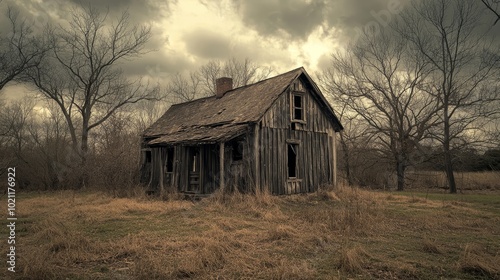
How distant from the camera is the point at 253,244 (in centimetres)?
661

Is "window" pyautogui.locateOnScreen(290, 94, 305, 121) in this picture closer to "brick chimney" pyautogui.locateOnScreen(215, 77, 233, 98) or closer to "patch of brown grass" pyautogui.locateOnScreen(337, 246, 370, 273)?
"brick chimney" pyautogui.locateOnScreen(215, 77, 233, 98)

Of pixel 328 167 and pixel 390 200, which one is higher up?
pixel 328 167

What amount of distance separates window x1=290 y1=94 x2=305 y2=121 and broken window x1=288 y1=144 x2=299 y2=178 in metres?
1.38

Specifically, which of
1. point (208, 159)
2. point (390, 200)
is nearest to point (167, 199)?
point (208, 159)

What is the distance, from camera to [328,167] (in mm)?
17062

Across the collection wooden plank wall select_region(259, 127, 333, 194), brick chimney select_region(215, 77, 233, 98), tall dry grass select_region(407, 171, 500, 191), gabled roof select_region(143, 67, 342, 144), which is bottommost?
tall dry grass select_region(407, 171, 500, 191)

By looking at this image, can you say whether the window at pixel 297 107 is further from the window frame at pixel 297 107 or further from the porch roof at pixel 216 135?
the porch roof at pixel 216 135

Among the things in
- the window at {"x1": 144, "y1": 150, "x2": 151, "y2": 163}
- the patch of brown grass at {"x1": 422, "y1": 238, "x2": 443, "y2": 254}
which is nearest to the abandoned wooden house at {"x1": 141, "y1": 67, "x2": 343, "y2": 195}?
the window at {"x1": 144, "y1": 150, "x2": 151, "y2": 163}

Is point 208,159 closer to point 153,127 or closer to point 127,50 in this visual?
point 153,127

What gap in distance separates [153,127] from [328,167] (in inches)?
463

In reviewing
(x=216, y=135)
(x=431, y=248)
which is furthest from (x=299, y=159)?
(x=431, y=248)

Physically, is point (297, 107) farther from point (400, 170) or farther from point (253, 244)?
point (400, 170)

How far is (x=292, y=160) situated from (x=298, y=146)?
1116 mm

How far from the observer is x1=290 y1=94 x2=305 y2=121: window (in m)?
15.8
